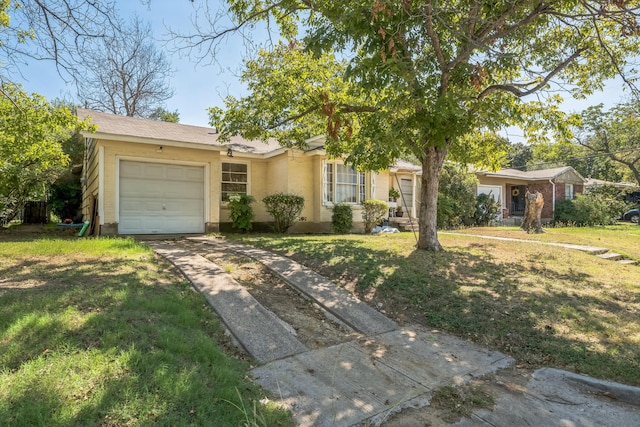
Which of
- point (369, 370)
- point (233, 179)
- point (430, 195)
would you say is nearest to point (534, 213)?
point (430, 195)

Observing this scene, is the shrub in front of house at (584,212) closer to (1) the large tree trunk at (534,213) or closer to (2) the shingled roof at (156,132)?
(1) the large tree trunk at (534,213)

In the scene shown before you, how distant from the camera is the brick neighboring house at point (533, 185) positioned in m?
22.6

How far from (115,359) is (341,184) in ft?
38.6

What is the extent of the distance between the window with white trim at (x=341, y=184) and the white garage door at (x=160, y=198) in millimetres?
4671

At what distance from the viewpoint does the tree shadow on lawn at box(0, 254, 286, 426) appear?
2346mm

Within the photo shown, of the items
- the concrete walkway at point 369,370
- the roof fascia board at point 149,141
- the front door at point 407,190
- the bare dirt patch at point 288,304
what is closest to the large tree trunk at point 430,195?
the concrete walkway at point 369,370

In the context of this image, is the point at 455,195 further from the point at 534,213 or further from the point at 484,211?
the point at 534,213

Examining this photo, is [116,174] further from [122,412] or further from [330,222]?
[122,412]

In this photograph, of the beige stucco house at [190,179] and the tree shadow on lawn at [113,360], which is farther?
the beige stucco house at [190,179]

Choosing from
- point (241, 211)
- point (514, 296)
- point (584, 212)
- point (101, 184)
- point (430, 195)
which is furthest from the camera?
point (584, 212)

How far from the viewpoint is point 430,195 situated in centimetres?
814

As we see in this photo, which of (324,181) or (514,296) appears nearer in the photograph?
(514,296)

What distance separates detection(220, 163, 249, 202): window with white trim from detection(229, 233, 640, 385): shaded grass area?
5.62 meters

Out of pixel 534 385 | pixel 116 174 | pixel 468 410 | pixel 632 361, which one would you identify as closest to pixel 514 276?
pixel 632 361
